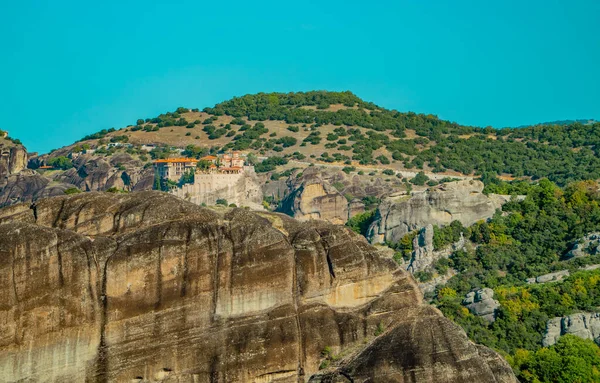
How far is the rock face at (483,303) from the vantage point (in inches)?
3861

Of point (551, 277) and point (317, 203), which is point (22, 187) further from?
point (551, 277)

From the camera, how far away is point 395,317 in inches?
1865

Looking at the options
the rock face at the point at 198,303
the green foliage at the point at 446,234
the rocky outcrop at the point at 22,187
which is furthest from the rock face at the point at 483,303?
the rocky outcrop at the point at 22,187

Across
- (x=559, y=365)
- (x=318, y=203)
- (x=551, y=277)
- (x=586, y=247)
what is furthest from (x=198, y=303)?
(x=318, y=203)

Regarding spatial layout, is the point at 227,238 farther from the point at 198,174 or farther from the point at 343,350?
the point at 198,174

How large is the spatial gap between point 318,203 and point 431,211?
39835 millimetres

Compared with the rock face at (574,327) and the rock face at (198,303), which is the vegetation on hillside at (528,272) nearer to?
the rock face at (574,327)

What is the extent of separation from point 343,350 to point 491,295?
56366 millimetres

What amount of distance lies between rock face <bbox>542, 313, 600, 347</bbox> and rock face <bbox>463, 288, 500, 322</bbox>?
5683 millimetres

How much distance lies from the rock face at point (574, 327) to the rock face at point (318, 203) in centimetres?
7893

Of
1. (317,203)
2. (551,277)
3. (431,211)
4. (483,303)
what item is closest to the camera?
(483,303)

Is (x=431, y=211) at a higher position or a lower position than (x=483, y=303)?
higher

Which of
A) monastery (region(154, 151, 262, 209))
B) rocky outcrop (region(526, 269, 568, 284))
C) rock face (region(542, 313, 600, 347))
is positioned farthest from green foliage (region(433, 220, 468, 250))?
monastery (region(154, 151, 262, 209))

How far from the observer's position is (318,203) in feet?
572
